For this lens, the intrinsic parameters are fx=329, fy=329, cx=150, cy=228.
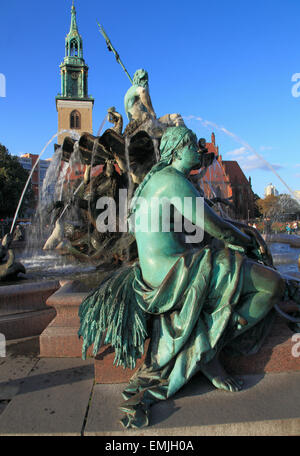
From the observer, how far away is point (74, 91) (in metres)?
71.0

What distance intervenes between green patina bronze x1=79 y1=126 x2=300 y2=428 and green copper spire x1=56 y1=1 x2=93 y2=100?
7393 centimetres

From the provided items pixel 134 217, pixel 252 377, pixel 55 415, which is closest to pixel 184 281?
pixel 134 217

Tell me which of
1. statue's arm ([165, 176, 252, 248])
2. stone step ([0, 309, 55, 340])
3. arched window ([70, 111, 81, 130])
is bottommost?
stone step ([0, 309, 55, 340])

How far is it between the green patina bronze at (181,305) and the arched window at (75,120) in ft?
238

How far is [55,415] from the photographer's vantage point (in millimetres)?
2150

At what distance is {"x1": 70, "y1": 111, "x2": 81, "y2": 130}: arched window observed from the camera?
70125 mm

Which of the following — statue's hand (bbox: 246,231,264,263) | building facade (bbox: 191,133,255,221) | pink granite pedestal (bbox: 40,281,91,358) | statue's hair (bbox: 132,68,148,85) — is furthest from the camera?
building facade (bbox: 191,133,255,221)

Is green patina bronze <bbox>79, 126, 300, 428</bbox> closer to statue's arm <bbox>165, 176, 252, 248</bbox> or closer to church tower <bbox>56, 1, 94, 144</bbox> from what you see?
statue's arm <bbox>165, 176, 252, 248</bbox>

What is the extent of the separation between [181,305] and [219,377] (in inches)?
22.3

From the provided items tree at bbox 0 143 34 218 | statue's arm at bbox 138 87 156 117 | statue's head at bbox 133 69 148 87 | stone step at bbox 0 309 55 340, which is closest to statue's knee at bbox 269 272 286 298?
stone step at bbox 0 309 55 340

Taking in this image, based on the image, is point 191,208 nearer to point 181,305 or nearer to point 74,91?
point 181,305
